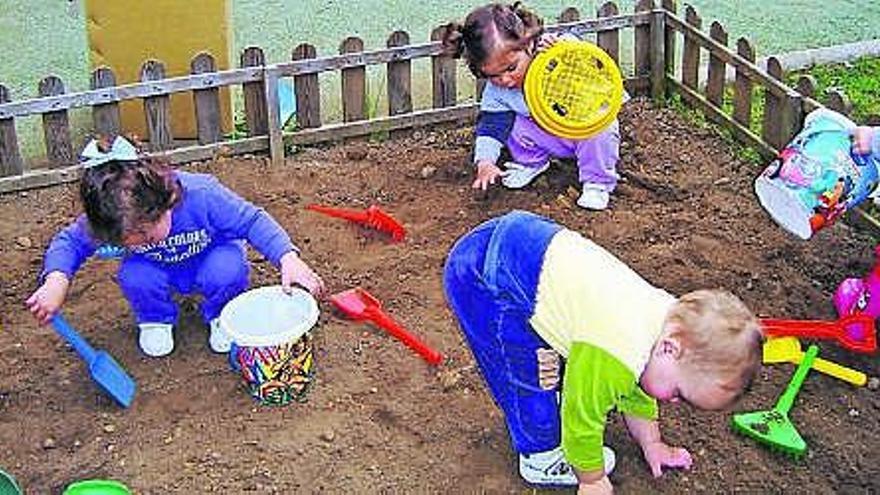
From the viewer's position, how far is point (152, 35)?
13.8 ft

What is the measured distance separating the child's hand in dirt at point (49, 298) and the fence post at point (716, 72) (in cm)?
219

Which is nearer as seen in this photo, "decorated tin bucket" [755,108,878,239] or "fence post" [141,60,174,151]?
"decorated tin bucket" [755,108,878,239]

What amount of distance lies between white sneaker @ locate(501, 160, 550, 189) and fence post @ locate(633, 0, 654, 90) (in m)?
0.77

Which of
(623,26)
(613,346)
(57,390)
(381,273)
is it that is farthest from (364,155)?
(613,346)

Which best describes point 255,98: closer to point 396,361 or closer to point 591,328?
point 396,361

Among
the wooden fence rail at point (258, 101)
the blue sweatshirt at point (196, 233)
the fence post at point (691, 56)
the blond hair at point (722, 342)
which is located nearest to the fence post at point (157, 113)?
the wooden fence rail at point (258, 101)

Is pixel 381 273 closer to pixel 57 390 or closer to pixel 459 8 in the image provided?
pixel 57 390

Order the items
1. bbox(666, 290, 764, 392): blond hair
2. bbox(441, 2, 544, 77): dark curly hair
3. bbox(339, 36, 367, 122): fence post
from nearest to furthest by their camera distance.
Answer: bbox(666, 290, 764, 392): blond hair
bbox(441, 2, 544, 77): dark curly hair
bbox(339, 36, 367, 122): fence post

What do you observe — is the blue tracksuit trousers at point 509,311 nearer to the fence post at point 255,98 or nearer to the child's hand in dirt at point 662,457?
the child's hand in dirt at point 662,457

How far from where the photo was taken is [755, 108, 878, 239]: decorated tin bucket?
3166 mm

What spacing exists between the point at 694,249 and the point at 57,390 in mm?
1691

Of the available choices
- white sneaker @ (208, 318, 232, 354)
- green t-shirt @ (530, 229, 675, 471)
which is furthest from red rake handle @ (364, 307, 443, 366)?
green t-shirt @ (530, 229, 675, 471)

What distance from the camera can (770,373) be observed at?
3166 mm

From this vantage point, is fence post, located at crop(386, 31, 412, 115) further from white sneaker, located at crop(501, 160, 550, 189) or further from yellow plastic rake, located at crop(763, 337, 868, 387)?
yellow plastic rake, located at crop(763, 337, 868, 387)
